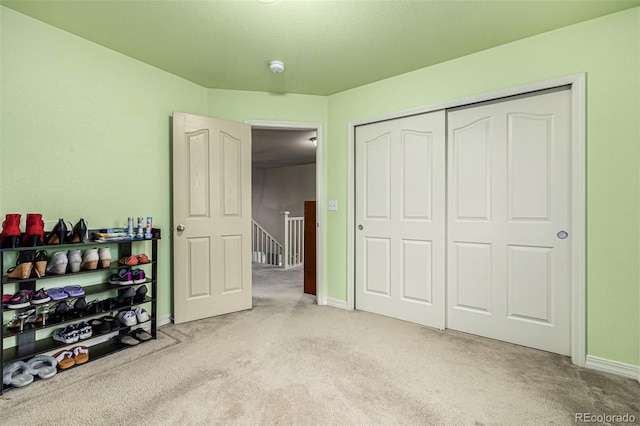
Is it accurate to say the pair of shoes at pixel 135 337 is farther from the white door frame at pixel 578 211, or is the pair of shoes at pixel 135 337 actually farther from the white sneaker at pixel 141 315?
the white door frame at pixel 578 211

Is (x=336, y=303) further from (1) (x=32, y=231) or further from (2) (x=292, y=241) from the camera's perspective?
(2) (x=292, y=241)

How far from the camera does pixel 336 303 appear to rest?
348 cm

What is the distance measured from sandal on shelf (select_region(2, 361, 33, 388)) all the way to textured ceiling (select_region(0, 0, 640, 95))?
2.16 meters

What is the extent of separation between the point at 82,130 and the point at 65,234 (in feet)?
2.61

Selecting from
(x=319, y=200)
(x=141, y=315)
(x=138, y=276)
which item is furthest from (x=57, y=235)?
(x=319, y=200)

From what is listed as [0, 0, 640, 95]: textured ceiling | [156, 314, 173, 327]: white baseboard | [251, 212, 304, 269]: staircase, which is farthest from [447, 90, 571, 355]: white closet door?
[251, 212, 304, 269]: staircase

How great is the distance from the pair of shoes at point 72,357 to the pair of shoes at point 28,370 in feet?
0.10

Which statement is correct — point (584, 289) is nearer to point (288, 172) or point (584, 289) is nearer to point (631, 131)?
point (631, 131)

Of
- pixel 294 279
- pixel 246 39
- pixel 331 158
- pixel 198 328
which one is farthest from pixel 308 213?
pixel 246 39

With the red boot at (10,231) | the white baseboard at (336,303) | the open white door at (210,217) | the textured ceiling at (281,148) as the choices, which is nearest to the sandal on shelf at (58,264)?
the red boot at (10,231)

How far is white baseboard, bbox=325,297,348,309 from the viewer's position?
3.42 m

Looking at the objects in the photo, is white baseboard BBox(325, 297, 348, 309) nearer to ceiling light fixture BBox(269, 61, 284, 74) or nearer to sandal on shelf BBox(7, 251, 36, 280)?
ceiling light fixture BBox(269, 61, 284, 74)

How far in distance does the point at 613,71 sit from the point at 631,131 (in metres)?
0.41

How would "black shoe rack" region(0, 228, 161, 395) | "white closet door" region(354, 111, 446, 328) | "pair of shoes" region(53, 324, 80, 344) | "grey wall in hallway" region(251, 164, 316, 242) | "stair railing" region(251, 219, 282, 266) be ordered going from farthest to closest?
1. "grey wall in hallway" region(251, 164, 316, 242)
2. "stair railing" region(251, 219, 282, 266)
3. "white closet door" region(354, 111, 446, 328)
4. "pair of shoes" region(53, 324, 80, 344)
5. "black shoe rack" region(0, 228, 161, 395)
